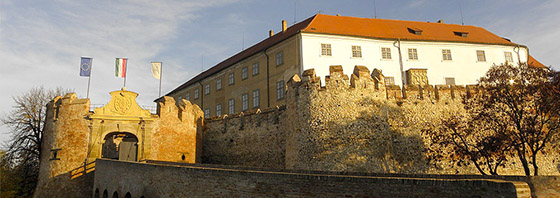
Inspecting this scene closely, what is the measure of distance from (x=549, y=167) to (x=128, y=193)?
21.5 metres

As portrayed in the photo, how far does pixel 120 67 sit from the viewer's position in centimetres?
3023

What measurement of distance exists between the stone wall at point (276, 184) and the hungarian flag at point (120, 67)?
1052 cm

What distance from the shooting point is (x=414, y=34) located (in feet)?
117

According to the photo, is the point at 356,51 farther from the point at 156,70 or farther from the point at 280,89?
the point at 156,70

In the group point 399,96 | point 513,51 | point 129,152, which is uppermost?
point 513,51

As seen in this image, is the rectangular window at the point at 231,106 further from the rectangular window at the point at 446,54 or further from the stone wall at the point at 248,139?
the rectangular window at the point at 446,54

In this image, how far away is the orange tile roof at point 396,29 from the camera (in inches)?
1327

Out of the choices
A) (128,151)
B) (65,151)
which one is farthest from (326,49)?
(65,151)

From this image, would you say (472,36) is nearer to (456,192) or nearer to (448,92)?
(448,92)

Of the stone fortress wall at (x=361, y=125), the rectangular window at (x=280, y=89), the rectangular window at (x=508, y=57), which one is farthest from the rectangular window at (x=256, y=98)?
the rectangular window at (x=508, y=57)

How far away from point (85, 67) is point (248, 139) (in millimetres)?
13137

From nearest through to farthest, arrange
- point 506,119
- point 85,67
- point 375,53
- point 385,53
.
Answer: point 506,119
point 85,67
point 375,53
point 385,53

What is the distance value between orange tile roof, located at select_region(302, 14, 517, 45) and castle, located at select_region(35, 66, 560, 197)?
37.5 feet

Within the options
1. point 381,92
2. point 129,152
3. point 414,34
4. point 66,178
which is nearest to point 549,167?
point 381,92
